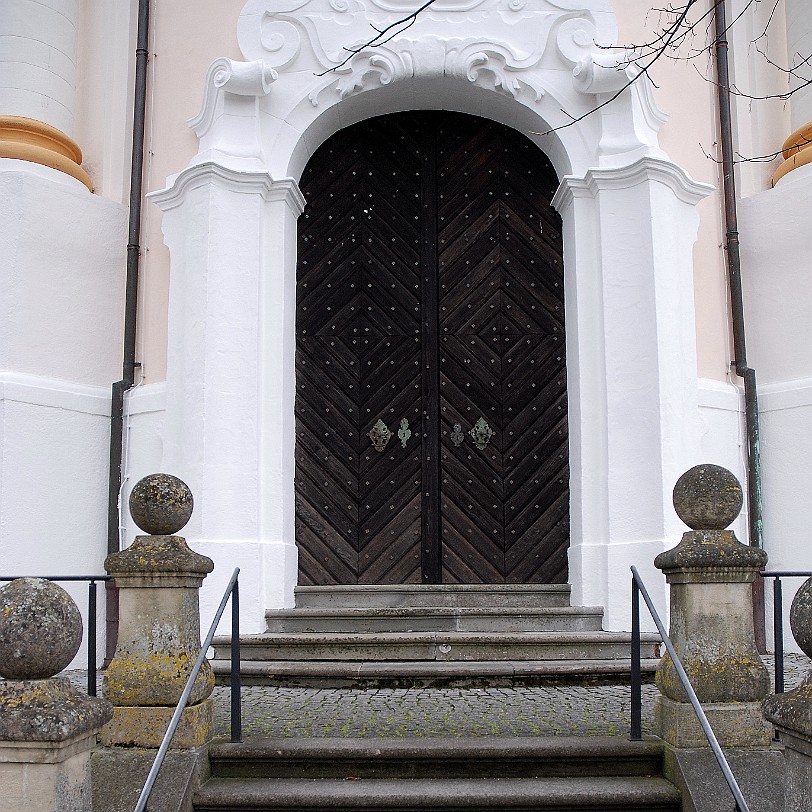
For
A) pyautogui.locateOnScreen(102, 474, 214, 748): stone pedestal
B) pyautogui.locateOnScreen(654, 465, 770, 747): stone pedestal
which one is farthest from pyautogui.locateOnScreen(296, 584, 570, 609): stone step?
pyautogui.locateOnScreen(654, 465, 770, 747): stone pedestal

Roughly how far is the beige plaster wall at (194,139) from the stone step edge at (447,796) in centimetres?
406

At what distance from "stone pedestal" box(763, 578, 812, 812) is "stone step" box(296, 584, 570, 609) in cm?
396

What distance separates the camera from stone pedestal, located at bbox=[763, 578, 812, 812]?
3.31 metres

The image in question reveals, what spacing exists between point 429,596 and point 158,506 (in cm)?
305

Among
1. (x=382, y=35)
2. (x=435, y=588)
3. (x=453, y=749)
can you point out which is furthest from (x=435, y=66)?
(x=453, y=749)

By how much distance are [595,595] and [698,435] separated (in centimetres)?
139

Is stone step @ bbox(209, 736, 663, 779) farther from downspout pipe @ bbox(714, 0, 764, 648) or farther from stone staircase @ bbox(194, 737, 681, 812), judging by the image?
downspout pipe @ bbox(714, 0, 764, 648)

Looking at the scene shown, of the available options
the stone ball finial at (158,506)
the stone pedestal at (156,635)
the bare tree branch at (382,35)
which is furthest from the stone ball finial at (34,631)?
the bare tree branch at (382,35)

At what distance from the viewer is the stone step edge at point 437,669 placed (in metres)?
5.98

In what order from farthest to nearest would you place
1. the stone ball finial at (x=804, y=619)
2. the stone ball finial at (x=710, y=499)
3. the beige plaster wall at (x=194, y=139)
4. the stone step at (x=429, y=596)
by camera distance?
the beige plaster wall at (x=194, y=139) → the stone step at (x=429, y=596) → the stone ball finial at (x=710, y=499) → the stone ball finial at (x=804, y=619)

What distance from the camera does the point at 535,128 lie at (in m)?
8.11

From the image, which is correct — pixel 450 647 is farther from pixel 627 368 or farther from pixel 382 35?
pixel 382 35

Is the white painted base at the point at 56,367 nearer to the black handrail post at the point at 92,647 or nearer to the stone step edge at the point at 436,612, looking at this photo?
the stone step edge at the point at 436,612

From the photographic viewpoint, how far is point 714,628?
4.68m
